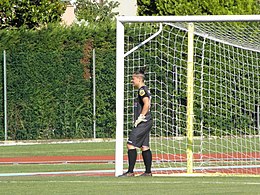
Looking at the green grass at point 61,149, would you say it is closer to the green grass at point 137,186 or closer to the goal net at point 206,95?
the goal net at point 206,95

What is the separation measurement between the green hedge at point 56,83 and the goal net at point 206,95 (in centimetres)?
402

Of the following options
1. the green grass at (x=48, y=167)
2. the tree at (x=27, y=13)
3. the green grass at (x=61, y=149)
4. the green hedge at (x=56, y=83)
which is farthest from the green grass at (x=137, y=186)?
the tree at (x=27, y=13)

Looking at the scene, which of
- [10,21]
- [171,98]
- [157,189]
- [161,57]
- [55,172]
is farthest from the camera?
[10,21]

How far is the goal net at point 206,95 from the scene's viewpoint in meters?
21.4

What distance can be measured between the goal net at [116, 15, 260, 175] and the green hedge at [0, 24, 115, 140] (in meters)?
4.02

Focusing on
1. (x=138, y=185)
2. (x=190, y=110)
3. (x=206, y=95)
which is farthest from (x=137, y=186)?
(x=206, y=95)

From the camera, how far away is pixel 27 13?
33.1 m

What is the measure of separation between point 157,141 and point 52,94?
25.1ft

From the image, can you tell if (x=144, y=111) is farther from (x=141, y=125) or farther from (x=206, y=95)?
(x=206, y=95)

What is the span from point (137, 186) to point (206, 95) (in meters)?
10.1

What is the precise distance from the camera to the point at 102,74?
30797mm

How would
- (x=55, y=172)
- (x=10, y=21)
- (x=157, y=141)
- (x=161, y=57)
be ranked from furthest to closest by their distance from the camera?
1. (x=10, y=21)
2. (x=161, y=57)
3. (x=157, y=141)
4. (x=55, y=172)

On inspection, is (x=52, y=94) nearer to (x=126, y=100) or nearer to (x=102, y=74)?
(x=102, y=74)

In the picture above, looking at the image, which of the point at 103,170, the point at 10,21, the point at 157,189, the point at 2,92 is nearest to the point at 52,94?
the point at 2,92
